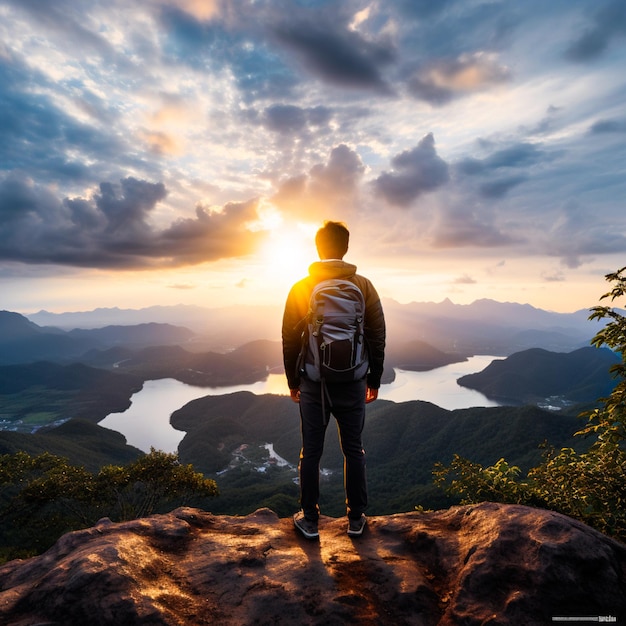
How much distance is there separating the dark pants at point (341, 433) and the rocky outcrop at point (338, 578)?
1.80 ft

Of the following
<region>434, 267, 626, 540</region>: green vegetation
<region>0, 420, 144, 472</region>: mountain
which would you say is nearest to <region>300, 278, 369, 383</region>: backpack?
<region>434, 267, 626, 540</region>: green vegetation

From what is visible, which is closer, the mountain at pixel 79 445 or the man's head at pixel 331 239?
the man's head at pixel 331 239

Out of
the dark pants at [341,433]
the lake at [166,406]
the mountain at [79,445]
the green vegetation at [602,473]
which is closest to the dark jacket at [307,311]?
the dark pants at [341,433]

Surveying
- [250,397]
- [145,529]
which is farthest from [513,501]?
[250,397]

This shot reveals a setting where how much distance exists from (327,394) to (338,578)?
6.53 ft

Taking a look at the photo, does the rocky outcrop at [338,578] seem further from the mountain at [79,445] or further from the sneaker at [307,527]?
the mountain at [79,445]

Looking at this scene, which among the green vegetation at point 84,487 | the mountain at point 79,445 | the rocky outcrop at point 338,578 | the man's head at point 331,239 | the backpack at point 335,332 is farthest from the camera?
the mountain at point 79,445

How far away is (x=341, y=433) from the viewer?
4.91 meters

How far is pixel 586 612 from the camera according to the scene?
9.76 ft

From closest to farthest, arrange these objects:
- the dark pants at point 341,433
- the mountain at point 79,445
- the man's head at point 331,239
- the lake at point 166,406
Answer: the dark pants at point 341,433 < the man's head at point 331,239 < the mountain at point 79,445 < the lake at point 166,406

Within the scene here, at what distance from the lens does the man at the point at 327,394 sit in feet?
15.5

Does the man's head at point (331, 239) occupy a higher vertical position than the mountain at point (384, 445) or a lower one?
higher

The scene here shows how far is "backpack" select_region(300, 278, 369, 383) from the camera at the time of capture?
15.0 feet

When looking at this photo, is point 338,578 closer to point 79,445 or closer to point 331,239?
point 331,239
